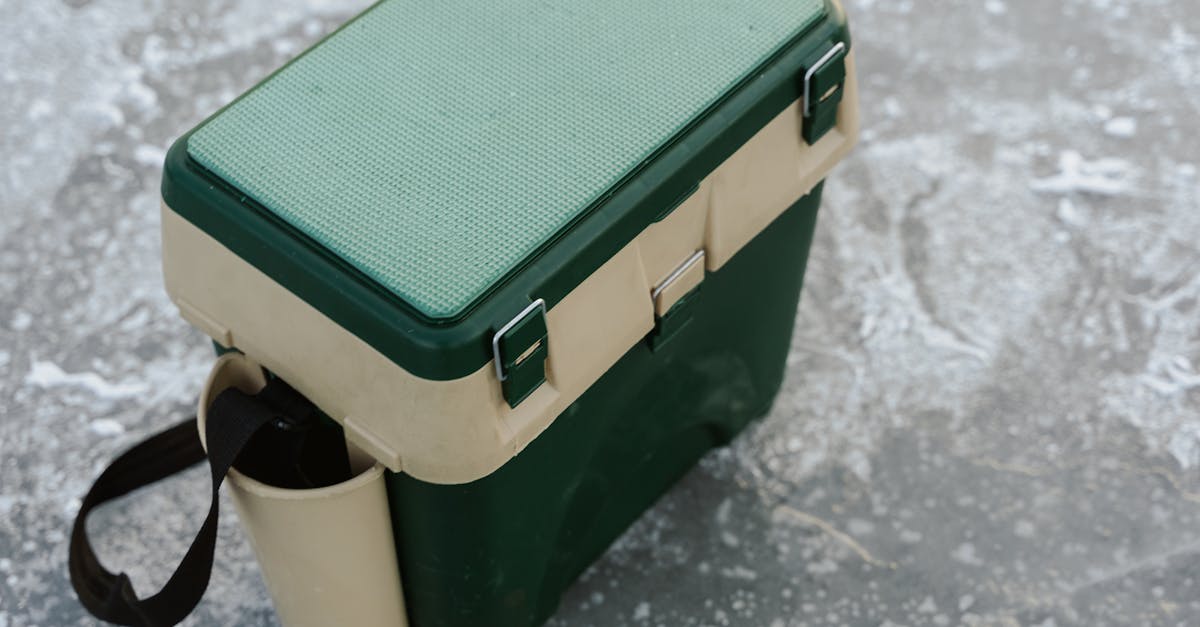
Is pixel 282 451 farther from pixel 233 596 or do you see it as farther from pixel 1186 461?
pixel 1186 461

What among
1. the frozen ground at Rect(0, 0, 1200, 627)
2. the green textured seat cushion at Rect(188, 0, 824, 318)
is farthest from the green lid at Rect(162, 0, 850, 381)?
the frozen ground at Rect(0, 0, 1200, 627)

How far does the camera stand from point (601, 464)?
173 centimetres

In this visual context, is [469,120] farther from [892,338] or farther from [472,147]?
[892,338]

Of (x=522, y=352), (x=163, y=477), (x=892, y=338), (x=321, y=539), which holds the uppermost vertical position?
(x=522, y=352)

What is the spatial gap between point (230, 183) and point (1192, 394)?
139 centimetres

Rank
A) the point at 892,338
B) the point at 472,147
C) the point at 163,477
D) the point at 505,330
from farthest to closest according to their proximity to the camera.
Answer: the point at 892,338, the point at 163,477, the point at 472,147, the point at 505,330

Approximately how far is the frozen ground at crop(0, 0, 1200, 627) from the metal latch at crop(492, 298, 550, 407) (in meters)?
0.57

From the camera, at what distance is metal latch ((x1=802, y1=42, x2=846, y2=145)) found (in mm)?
1614

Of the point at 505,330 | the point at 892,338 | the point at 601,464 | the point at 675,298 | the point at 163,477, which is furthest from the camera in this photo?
the point at 892,338

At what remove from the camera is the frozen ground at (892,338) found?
1937 millimetres

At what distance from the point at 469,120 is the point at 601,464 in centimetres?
45

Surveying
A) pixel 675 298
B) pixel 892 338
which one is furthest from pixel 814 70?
pixel 892 338

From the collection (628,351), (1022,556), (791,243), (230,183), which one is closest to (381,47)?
(230,183)

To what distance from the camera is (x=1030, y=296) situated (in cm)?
225
